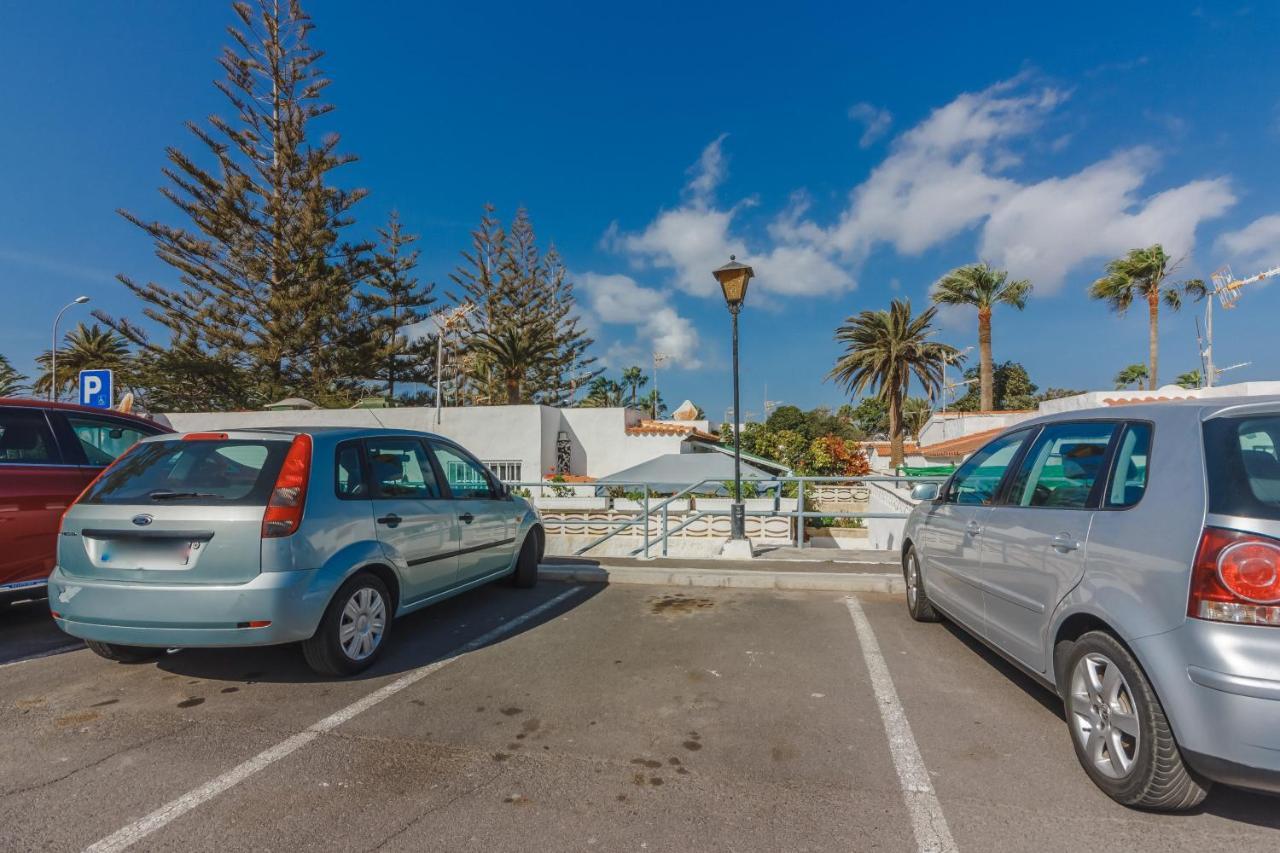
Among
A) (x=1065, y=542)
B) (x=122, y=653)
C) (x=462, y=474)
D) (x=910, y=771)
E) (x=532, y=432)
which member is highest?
(x=532, y=432)

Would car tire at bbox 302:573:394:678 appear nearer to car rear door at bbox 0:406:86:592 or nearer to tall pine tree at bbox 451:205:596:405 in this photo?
car rear door at bbox 0:406:86:592

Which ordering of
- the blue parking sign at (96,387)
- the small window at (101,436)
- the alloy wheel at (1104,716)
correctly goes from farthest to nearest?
the blue parking sign at (96,387)
the small window at (101,436)
the alloy wheel at (1104,716)

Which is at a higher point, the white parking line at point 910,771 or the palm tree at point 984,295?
the palm tree at point 984,295

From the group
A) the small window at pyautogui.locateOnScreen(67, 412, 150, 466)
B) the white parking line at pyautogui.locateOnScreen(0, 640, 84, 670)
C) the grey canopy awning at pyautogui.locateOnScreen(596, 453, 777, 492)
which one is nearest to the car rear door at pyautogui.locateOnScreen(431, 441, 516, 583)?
the small window at pyautogui.locateOnScreen(67, 412, 150, 466)

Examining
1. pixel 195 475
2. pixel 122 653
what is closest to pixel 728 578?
pixel 195 475

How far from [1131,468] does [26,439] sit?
7154 mm

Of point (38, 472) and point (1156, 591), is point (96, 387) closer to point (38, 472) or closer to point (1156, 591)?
point (38, 472)

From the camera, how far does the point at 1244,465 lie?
7.54 ft

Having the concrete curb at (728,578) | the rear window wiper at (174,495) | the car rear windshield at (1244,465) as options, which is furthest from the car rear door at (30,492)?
the car rear windshield at (1244,465)

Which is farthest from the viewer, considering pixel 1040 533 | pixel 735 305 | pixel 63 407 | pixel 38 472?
pixel 735 305

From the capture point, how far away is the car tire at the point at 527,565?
248 inches

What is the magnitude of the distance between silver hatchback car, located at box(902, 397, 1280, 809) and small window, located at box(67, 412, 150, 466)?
646 cm

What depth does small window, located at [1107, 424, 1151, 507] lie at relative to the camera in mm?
2635

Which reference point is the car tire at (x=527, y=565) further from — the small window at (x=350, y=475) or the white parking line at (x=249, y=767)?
the small window at (x=350, y=475)
